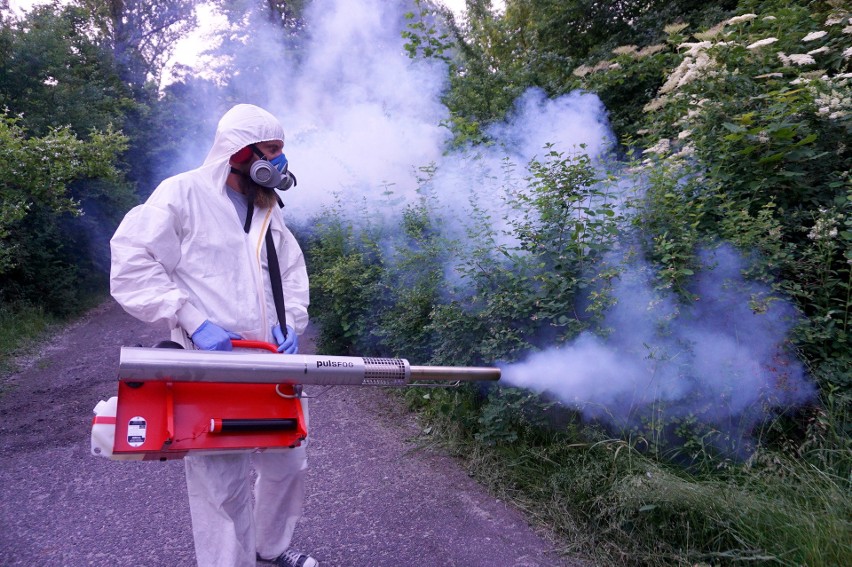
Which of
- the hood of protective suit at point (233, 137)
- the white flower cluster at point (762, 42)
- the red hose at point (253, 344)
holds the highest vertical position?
the hood of protective suit at point (233, 137)

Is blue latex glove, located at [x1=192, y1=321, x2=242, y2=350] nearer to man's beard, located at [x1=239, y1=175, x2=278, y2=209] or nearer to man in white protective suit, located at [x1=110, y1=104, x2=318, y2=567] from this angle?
man in white protective suit, located at [x1=110, y1=104, x2=318, y2=567]

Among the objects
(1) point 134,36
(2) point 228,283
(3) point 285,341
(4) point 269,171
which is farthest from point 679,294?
(1) point 134,36

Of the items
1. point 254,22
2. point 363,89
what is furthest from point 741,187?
point 254,22

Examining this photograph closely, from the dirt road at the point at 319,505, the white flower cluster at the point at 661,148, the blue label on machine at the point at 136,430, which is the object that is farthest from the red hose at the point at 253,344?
the white flower cluster at the point at 661,148

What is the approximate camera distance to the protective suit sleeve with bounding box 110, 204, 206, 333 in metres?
2.54

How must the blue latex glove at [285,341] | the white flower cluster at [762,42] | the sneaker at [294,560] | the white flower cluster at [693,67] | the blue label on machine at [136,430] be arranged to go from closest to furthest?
1. the blue label on machine at [136,430]
2. the blue latex glove at [285,341]
3. the sneaker at [294,560]
4. the white flower cluster at [762,42]
5. the white flower cluster at [693,67]

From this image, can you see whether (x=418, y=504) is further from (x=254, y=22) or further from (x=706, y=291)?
(x=254, y=22)

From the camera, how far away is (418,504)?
3.94 m

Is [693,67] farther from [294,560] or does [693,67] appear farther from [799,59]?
[294,560]

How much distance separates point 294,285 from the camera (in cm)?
319

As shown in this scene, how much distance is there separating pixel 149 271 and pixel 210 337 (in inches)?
14.9

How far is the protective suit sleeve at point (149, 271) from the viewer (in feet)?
8.34

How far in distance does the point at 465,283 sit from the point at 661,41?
5270 millimetres

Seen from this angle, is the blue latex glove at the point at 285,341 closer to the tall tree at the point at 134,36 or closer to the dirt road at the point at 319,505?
the dirt road at the point at 319,505
